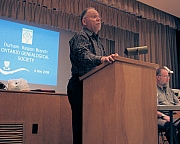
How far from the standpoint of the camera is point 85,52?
169 centimetres

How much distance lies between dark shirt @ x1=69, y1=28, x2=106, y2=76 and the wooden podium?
8cm

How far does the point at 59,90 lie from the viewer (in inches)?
178

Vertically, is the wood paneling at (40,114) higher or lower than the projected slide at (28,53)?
lower

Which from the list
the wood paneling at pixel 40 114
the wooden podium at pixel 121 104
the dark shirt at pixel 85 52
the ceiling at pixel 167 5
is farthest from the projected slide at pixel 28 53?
the wooden podium at pixel 121 104

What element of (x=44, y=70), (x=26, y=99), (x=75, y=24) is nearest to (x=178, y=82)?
(x=75, y=24)

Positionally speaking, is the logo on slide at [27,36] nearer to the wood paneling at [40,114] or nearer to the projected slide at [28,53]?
the projected slide at [28,53]

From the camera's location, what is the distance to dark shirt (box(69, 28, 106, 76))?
1.66 meters

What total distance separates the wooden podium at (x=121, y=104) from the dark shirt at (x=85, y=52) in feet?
0.27

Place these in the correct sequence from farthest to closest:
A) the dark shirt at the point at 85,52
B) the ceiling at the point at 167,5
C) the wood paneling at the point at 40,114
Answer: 1. the ceiling at the point at 167,5
2. the wood paneling at the point at 40,114
3. the dark shirt at the point at 85,52

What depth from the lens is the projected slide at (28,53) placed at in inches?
157

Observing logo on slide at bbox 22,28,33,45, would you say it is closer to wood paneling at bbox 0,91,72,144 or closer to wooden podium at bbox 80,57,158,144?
wood paneling at bbox 0,91,72,144

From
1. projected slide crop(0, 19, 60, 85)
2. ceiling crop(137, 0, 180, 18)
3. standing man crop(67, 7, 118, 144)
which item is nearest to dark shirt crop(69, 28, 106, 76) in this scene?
standing man crop(67, 7, 118, 144)

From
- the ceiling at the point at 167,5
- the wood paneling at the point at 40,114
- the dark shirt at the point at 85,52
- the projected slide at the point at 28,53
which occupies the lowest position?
the wood paneling at the point at 40,114

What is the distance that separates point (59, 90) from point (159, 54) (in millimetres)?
2142
